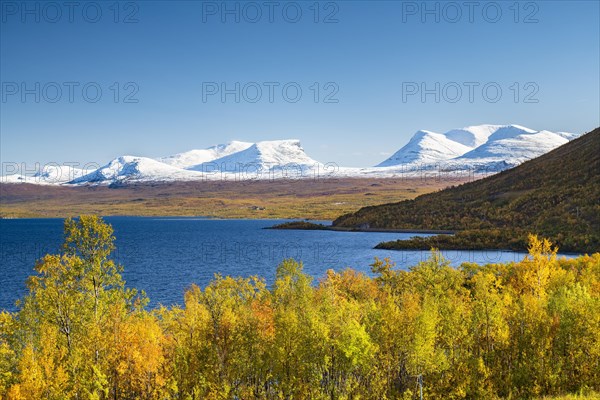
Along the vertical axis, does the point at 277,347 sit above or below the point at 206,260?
above

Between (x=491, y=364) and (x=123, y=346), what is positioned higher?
(x=123, y=346)

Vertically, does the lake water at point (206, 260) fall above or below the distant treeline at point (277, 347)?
below

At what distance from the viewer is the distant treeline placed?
42.8 m

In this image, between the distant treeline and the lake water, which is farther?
the lake water

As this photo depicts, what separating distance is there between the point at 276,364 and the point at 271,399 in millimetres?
3564

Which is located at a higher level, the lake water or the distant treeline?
the distant treeline

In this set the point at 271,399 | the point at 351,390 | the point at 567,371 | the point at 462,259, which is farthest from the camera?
the point at 462,259

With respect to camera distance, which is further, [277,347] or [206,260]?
[206,260]

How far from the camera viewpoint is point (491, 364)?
5019 centimetres

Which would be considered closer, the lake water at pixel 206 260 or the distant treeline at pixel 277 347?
the distant treeline at pixel 277 347

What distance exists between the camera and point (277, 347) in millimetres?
43562

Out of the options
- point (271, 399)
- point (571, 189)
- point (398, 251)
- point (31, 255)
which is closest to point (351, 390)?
point (271, 399)

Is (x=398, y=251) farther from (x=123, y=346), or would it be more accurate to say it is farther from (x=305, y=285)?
(x=123, y=346)

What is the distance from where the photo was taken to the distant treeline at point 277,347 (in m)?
42.8
